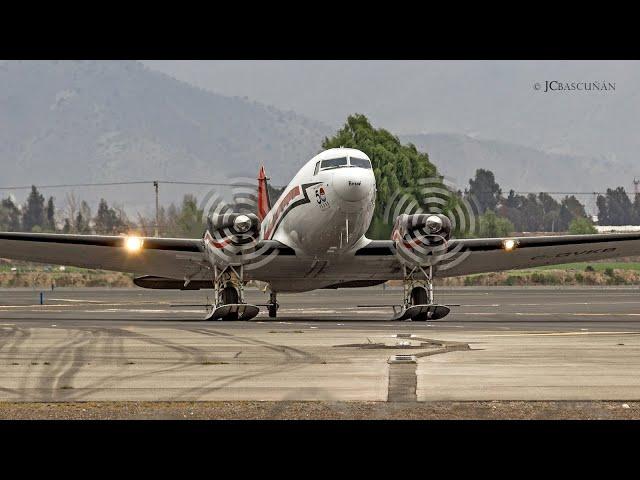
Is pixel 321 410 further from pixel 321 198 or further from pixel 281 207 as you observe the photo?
pixel 281 207

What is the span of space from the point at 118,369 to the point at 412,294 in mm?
20650

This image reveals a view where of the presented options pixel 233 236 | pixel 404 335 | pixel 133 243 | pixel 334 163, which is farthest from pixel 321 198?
pixel 404 335

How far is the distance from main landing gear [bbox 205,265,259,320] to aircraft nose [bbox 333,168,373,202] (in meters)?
4.95

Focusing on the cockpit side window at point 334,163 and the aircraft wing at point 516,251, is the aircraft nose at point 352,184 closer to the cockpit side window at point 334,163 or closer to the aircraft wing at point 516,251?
the cockpit side window at point 334,163

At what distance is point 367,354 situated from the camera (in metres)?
21.1

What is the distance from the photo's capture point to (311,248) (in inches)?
1431

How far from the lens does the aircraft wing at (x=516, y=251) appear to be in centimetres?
3747

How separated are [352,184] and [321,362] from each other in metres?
14.7

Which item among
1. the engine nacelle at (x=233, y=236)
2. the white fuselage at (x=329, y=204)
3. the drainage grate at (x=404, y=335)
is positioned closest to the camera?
the drainage grate at (x=404, y=335)

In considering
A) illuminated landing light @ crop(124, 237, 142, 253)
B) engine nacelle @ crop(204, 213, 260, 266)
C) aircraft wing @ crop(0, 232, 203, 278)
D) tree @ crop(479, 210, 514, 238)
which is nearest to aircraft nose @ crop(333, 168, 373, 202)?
engine nacelle @ crop(204, 213, 260, 266)

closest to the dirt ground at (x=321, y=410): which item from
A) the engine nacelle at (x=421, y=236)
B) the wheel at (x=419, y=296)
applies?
the engine nacelle at (x=421, y=236)
